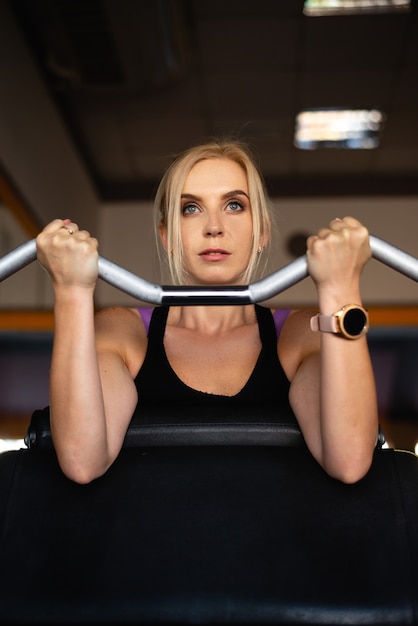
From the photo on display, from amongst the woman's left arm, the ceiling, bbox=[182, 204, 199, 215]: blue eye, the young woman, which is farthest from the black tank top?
the ceiling

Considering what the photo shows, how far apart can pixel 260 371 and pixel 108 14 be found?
227 centimetres

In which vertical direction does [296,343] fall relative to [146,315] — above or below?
below

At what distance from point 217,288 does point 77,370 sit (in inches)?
9.5

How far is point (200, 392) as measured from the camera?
3.85 feet

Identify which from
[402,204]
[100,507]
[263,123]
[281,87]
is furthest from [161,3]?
[402,204]

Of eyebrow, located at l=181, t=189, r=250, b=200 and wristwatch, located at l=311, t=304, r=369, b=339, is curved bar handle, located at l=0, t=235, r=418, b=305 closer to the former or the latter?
wristwatch, located at l=311, t=304, r=369, b=339

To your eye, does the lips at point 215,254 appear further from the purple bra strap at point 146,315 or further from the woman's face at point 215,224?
the purple bra strap at point 146,315

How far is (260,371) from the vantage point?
122cm

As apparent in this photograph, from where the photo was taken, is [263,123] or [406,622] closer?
[406,622]

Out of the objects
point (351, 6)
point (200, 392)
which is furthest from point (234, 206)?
point (351, 6)

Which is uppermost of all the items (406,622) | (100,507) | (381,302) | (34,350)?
(381,302)

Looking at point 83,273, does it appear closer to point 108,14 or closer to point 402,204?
point 108,14

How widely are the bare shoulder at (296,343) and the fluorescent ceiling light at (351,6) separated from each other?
8.59 feet

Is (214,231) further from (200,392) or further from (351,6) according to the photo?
(351,6)
